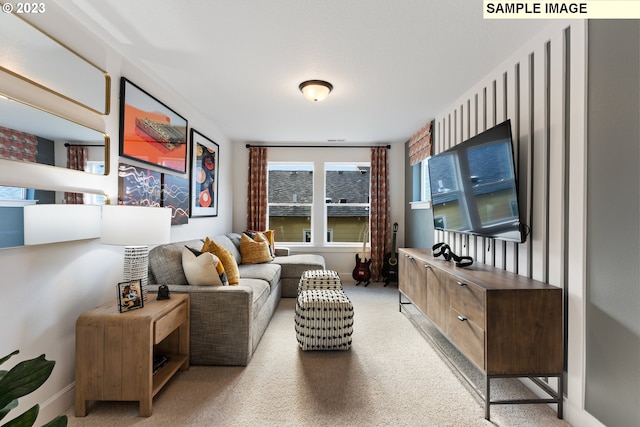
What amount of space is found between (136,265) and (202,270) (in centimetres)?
50

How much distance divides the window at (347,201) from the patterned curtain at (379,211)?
231 millimetres

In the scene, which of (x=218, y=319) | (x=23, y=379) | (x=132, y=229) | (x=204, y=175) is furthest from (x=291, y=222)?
(x=23, y=379)

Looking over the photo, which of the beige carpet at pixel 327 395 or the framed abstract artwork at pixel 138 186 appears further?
the framed abstract artwork at pixel 138 186

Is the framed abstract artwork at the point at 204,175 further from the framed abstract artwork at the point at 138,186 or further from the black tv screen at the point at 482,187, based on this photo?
the black tv screen at the point at 482,187

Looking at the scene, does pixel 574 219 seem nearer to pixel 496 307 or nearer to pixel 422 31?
pixel 496 307

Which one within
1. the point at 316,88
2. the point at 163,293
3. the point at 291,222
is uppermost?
the point at 316,88

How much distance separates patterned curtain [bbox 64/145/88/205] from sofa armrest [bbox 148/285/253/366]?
2.94ft

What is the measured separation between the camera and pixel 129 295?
179 centimetres

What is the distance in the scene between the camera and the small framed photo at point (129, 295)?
175 centimetres

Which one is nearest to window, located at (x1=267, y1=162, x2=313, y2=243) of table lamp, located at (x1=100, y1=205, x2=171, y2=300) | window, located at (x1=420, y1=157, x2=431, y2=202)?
window, located at (x1=420, y1=157, x2=431, y2=202)

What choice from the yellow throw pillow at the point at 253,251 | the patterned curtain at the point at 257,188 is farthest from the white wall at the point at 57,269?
the patterned curtain at the point at 257,188

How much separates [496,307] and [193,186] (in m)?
3.27

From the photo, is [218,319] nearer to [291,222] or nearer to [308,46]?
[308,46]

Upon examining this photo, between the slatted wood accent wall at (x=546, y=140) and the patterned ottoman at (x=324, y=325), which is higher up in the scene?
the slatted wood accent wall at (x=546, y=140)
